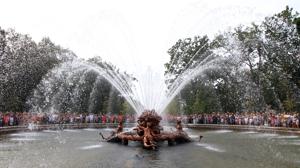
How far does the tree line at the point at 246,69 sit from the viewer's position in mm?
55656

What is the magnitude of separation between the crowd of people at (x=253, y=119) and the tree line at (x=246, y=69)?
6744mm

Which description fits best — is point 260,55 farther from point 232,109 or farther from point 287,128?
point 287,128

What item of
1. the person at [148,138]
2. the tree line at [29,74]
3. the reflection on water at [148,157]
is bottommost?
the reflection on water at [148,157]

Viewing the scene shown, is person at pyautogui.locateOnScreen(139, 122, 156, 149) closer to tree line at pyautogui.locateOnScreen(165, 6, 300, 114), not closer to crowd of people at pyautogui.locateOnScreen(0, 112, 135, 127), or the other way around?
crowd of people at pyautogui.locateOnScreen(0, 112, 135, 127)

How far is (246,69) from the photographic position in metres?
65.4

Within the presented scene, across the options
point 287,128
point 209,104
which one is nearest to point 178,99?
point 209,104

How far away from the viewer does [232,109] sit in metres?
67.7

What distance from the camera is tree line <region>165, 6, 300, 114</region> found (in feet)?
183

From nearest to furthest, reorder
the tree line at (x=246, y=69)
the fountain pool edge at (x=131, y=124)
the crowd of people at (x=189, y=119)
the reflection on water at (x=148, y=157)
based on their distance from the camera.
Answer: the reflection on water at (x=148, y=157) → the fountain pool edge at (x=131, y=124) → the crowd of people at (x=189, y=119) → the tree line at (x=246, y=69)

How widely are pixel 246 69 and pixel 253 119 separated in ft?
58.7

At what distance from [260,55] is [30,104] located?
33.5 metres

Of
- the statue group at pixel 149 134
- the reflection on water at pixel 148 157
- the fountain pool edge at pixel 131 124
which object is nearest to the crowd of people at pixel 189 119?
the fountain pool edge at pixel 131 124

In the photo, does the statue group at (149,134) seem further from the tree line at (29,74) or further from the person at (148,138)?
the tree line at (29,74)

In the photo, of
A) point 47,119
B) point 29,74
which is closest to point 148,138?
point 47,119
